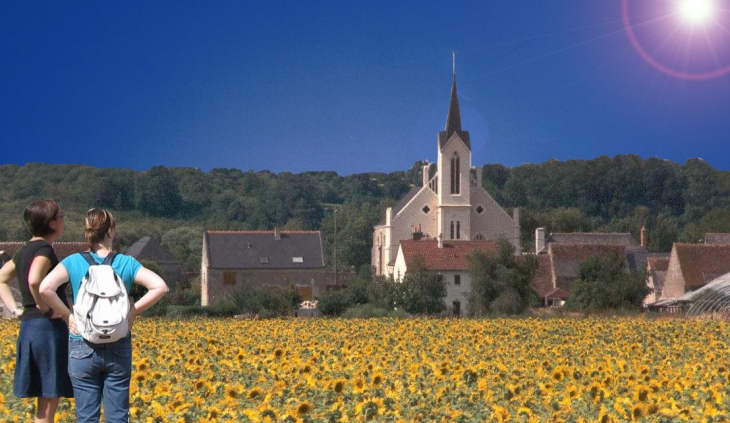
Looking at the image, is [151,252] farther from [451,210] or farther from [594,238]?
[594,238]

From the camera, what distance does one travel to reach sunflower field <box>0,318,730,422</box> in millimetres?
10570

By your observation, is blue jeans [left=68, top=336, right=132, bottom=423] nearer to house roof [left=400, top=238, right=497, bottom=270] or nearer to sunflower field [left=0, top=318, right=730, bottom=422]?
sunflower field [left=0, top=318, right=730, bottom=422]

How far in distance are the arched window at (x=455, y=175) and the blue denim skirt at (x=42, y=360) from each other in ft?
281

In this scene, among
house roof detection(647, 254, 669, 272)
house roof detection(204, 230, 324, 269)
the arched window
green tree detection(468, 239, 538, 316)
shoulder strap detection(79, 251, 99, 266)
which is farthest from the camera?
the arched window

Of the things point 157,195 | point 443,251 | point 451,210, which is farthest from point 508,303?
point 157,195

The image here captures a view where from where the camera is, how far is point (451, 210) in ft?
304

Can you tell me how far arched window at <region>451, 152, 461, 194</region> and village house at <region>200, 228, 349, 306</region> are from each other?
15.5 meters

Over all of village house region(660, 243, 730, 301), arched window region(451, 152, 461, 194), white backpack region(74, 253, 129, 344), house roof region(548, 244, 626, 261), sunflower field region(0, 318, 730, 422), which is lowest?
sunflower field region(0, 318, 730, 422)

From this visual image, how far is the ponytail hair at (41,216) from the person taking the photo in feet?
28.3

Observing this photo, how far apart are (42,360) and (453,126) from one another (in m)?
87.8

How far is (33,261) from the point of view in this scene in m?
8.60

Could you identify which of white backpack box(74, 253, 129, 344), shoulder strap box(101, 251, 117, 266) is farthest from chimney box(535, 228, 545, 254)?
white backpack box(74, 253, 129, 344)

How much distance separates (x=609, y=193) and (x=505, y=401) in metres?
168

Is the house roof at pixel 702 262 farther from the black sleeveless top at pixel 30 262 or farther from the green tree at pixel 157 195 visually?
the green tree at pixel 157 195
